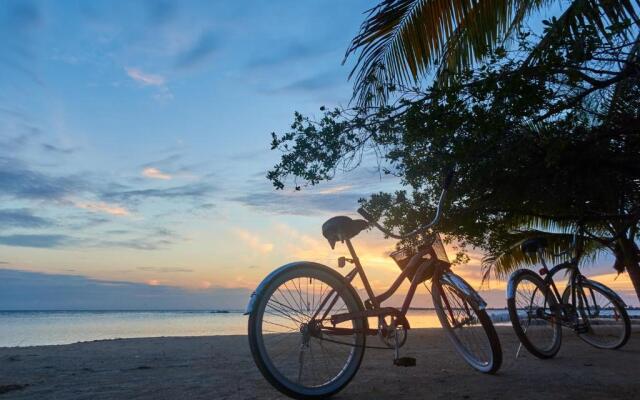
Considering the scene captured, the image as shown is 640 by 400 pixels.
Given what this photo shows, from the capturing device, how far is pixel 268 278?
3564 millimetres

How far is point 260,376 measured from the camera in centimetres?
452

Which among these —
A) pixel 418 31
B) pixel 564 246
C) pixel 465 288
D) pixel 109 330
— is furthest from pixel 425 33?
pixel 109 330

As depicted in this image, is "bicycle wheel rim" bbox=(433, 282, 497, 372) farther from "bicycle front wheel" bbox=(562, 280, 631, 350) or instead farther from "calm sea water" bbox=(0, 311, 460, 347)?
"calm sea water" bbox=(0, 311, 460, 347)

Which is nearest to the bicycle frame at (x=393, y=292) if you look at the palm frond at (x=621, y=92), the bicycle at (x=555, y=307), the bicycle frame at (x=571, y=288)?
the bicycle at (x=555, y=307)

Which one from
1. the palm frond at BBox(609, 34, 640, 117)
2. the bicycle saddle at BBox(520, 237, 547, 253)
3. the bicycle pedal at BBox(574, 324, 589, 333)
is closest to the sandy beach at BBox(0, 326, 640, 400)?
the bicycle pedal at BBox(574, 324, 589, 333)

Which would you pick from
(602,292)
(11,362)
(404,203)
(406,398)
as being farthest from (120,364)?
(602,292)

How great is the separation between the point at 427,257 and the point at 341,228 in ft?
3.36

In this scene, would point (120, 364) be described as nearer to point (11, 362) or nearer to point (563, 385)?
point (11, 362)

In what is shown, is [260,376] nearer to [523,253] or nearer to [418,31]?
[418,31]

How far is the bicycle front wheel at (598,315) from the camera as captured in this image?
21.1 feet

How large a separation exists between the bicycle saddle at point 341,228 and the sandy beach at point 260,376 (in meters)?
1.12

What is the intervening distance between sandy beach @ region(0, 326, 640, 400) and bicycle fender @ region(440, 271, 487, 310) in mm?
606

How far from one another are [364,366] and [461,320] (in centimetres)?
113

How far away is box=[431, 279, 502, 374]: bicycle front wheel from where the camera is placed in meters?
4.26
